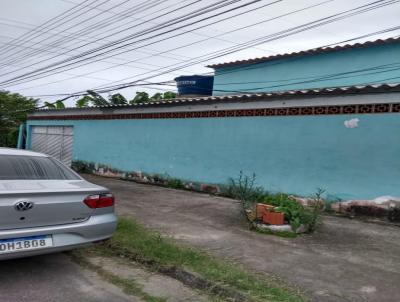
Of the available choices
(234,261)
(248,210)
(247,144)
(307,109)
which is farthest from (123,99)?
(234,261)

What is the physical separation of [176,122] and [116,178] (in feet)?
11.3

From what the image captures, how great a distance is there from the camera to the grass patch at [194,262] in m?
4.06

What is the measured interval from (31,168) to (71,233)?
3.57 feet

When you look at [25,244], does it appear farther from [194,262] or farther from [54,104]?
[54,104]

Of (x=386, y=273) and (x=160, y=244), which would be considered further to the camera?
(x=160, y=244)

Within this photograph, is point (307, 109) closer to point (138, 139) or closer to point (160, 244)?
point (160, 244)

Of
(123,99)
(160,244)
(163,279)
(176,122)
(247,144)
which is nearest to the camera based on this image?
(163,279)

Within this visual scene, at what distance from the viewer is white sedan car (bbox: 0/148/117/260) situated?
4.00 m

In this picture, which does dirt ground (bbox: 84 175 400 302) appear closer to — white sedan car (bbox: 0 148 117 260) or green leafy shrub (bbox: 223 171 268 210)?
green leafy shrub (bbox: 223 171 268 210)

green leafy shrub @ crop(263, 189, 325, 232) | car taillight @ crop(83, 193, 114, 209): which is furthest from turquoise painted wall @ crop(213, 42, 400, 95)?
car taillight @ crop(83, 193, 114, 209)

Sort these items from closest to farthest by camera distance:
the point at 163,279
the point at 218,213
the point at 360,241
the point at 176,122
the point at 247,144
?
the point at 163,279 < the point at 360,241 < the point at 218,213 < the point at 247,144 < the point at 176,122

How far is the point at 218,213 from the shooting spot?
8.27 metres

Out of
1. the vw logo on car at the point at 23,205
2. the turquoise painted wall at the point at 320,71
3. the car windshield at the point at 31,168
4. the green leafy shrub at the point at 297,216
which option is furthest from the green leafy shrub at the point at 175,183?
the vw logo on car at the point at 23,205

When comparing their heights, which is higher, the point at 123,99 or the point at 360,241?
the point at 123,99
